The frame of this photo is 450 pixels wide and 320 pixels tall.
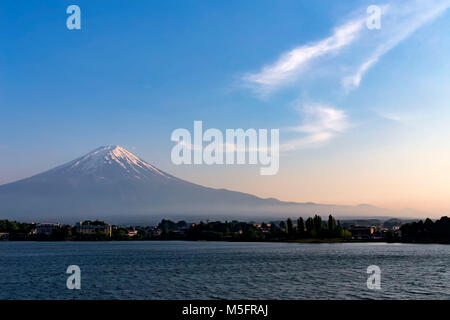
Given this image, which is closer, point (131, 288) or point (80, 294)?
point (80, 294)

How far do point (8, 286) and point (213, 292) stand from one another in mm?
20958

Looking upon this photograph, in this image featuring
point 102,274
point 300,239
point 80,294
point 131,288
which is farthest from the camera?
point 300,239

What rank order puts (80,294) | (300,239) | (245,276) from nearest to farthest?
(80,294) < (245,276) < (300,239)

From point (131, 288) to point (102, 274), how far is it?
14865 mm

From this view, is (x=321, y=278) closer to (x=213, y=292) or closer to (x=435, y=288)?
(x=435, y=288)

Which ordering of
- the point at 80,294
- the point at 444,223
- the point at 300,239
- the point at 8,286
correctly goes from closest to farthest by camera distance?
the point at 80,294, the point at 8,286, the point at 444,223, the point at 300,239

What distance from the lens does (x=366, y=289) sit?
35125 millimetres
